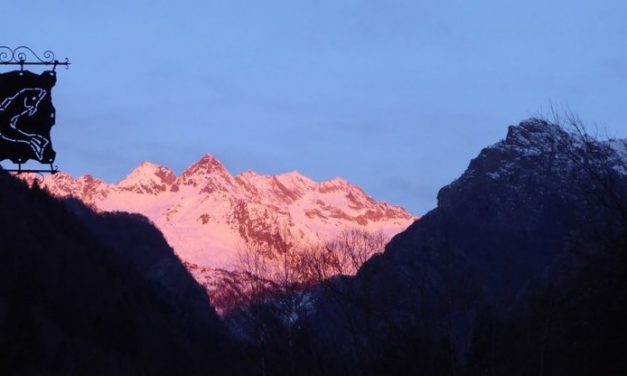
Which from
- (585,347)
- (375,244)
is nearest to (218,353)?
(375,244)

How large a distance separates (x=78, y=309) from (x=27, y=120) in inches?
2494

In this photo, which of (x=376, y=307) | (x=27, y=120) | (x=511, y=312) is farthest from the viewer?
(x=511, y=312)

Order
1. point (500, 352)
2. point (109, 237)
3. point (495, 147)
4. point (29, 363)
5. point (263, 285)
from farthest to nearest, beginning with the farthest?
1. point (495, 147)
2. point (109, 237)
3. point (29, 363)
4. point (263, 285)
5. point (500, 352)

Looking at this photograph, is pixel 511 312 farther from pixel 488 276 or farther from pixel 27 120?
pixel 27 120

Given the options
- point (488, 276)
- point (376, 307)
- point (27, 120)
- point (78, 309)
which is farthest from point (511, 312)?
point (78, 309)

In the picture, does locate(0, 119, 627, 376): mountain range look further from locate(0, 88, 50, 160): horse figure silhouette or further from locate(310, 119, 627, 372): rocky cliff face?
locate(0, 88, 50, 160): horse figure silhouette

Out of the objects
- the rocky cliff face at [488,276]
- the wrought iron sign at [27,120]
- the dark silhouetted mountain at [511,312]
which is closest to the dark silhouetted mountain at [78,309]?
the rocky cliff face at [488,276]

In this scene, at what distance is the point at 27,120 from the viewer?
12469mm

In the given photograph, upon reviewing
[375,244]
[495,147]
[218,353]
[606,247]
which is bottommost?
[606,247]

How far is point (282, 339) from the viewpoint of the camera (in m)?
29.2

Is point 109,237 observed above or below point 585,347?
above

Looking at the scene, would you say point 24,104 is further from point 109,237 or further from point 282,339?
point 109,237

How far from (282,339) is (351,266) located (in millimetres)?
2589

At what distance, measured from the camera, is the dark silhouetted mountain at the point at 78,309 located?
57.0 meters
